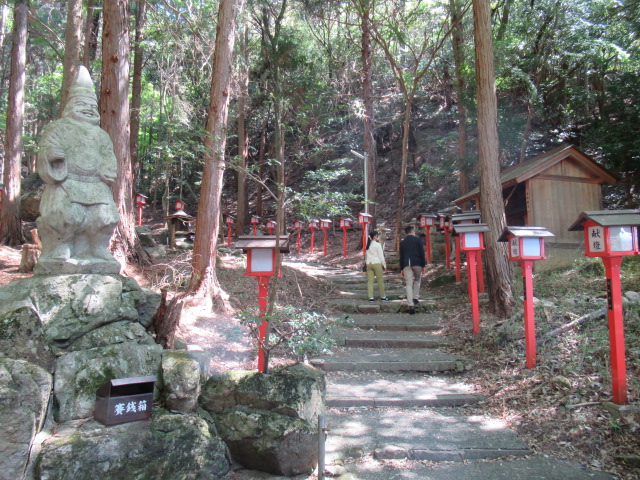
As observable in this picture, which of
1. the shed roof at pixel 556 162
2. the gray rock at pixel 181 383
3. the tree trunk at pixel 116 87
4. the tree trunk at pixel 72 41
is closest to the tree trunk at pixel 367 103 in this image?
the shed roof at pixel 556 162

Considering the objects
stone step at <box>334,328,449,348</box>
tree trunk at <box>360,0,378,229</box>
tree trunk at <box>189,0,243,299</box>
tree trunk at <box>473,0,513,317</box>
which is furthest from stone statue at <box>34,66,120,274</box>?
tree trunk at <box>360,0,378,229</box>

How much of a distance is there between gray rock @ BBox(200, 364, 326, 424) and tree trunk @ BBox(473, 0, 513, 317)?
517 cm

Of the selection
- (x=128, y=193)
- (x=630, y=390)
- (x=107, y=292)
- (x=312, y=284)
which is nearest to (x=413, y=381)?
(x=630, y=390)

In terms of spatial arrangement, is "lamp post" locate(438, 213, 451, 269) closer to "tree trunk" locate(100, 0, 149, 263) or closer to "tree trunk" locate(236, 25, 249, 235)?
"tree trunk" locate(236, 25, 249, 235)

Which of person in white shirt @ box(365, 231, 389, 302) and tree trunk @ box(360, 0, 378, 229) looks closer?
person in white shirt @ box(365, 231, 389, 302)

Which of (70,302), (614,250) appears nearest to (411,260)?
(614,250)

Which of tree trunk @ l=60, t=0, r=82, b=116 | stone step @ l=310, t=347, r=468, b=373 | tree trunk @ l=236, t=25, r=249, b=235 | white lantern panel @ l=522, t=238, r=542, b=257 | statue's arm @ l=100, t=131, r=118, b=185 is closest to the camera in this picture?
statue's arm @ l=100, t=131, r=118, b=185

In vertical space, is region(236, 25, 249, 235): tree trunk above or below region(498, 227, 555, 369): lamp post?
above

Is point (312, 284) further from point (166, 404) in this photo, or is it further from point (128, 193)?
point (166, 404)

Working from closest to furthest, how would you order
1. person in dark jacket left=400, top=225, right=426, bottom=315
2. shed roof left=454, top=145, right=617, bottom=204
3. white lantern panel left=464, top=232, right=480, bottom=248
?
white lantern panel left=464, top=232, right=480, bottom=248
person in dark jacket left=400, top=225, right=426, bottom=315
shed roof left=454, top=145, right=617, bottom=204

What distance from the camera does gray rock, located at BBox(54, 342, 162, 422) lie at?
361 cm

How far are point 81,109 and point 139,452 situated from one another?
3.68 meters

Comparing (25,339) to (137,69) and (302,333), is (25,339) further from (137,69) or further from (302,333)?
(137,69)

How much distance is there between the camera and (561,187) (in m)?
11.7
